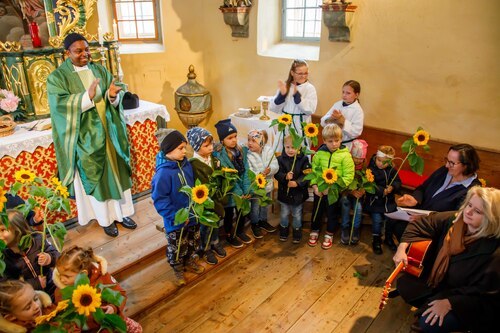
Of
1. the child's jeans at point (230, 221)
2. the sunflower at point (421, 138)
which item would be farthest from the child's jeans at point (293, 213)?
the sunflower at point (421, 138)

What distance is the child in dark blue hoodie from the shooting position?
2.95 meters

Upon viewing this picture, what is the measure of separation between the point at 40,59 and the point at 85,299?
314 centimetres

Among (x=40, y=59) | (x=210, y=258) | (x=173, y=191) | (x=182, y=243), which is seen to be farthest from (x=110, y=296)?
(x=40, y=59)

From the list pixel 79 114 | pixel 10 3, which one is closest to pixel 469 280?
pixel 79 114

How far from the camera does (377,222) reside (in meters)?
3.73

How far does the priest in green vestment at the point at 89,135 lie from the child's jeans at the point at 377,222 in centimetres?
237

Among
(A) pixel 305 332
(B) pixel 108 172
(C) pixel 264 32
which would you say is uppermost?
(C) pixel 264 32

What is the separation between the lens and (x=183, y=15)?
6.18m

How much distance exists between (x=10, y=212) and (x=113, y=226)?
5.00 feet

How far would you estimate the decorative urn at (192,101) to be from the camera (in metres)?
6.06

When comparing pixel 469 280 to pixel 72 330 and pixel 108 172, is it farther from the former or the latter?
pixel 108 172

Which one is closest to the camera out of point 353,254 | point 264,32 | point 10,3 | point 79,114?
point 79,114

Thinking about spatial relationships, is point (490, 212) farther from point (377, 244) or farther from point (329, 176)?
point (377, 244)

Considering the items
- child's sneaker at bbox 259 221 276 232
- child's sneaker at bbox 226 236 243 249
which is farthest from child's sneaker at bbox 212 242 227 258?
child's sneaker at bbox 259 221 276 232
